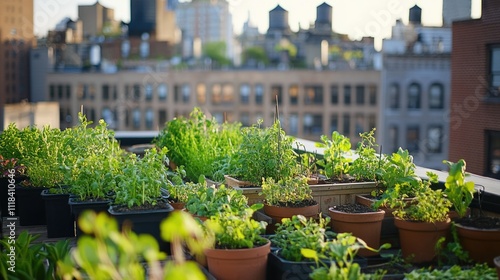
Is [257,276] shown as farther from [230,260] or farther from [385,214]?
[385,214]

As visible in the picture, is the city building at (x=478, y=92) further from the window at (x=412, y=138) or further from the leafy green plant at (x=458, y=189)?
the window at (x=412, y=138)

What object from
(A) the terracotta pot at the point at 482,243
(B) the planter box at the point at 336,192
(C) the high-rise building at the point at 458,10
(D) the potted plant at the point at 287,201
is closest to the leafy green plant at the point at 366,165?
(B) the planter box at the point at 336,192

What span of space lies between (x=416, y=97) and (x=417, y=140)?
3.82m

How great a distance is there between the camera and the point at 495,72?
78.1 feet

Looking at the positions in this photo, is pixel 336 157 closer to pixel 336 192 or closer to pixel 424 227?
pixel 336 192

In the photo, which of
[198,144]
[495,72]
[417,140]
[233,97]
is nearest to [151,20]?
[233,97]

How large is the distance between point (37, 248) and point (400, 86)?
61.5 metres

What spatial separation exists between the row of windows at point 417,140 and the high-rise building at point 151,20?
55478 mm

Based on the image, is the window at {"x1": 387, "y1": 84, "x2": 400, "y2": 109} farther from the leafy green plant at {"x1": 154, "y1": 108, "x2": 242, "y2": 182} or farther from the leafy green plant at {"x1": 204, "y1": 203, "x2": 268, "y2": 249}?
the leafy green plant at {"x1": 204, "y1": 203, "x2": 268, "y2": 249}

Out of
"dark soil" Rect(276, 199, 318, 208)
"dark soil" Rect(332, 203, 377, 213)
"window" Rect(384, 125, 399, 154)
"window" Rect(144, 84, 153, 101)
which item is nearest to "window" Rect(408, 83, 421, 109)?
"window" Rect(384, 125, 399, 154)

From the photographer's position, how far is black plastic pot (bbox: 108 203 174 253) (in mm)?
5609

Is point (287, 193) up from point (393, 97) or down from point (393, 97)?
down

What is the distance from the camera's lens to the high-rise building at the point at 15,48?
71438 millimetres

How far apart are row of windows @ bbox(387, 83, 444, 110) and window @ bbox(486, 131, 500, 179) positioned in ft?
128
